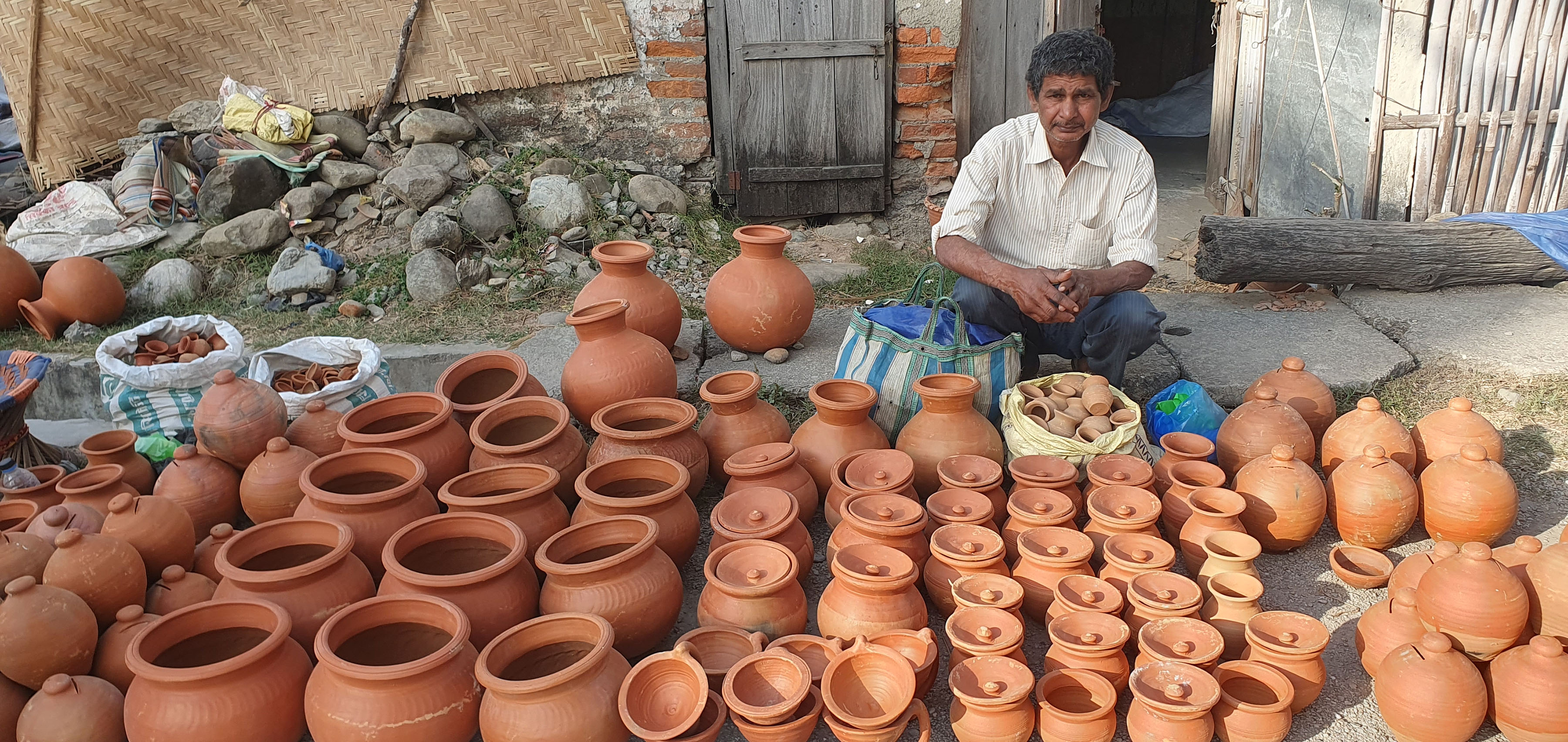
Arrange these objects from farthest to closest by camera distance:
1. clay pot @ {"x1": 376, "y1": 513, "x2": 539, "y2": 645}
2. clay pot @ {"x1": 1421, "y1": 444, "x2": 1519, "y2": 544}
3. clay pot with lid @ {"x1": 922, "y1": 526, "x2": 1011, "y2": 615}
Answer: clay pot @ {"x1": 1421, "y1": 444, "x2": 1519, "y2": 544}, clay pot with lid @ {"x1": 922, "y1": 526, "x2": 1011, "y2": 615}, clay pot @ {"x1": 376, "y1": 513, "x2": 539, "y2": 645}

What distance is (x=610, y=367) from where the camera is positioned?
3.63 meters

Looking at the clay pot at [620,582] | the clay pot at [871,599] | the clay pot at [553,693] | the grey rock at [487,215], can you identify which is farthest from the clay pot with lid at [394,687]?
the grey rock at [487,215]

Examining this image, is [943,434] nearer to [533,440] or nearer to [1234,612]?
[1234,612]

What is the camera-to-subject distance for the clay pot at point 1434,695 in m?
2.22

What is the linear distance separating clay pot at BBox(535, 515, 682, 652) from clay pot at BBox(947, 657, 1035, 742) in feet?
2.68

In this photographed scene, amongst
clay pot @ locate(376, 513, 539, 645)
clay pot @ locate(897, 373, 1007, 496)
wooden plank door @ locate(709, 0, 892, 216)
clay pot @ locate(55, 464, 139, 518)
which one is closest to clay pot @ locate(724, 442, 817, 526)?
clay pot @ locate(897, 373, 1007, 496)

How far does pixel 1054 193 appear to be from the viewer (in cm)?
375

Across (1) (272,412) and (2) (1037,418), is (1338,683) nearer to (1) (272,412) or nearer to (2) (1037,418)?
(2) (1037,418)

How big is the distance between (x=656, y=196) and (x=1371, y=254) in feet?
13.3

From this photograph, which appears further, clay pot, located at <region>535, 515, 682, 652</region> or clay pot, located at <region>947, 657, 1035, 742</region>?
clay pot, located at <region>535, 515, 682, 652</region>

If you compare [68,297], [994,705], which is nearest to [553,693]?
[994,705]

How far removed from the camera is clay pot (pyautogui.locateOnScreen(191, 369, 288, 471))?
3.27m

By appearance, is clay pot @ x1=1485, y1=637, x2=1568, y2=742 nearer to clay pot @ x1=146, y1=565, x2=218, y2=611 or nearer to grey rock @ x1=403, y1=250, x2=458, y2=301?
clay pot @ x1=146, y1=565, x2=218, y2=611

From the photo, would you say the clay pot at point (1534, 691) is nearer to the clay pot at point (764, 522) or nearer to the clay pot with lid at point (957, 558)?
the clay pot with lid at point (957, 558)
